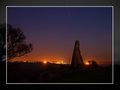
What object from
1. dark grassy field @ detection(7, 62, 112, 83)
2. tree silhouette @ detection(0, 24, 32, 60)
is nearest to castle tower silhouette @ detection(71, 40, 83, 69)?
dark grassy field @ detection(7, 62, 112, 83)

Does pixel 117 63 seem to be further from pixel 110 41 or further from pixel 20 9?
pixel 20 9

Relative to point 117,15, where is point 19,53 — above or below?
below

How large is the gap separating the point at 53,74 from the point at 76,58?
0.38 metres

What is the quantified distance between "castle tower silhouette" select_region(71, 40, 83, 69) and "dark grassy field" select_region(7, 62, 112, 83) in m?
0.07

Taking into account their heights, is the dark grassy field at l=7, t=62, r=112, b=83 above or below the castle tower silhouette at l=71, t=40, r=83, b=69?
below

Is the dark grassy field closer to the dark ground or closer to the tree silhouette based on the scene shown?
the dark ground

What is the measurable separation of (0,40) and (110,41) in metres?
1.50

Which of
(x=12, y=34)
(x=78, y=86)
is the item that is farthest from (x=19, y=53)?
(x=78, y=86)

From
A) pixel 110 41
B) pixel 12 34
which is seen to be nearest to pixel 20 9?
pixel 12 34

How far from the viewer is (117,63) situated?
4363mm

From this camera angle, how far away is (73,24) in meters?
4.41

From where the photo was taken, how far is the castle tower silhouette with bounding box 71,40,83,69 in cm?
436

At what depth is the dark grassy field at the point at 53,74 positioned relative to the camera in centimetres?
438

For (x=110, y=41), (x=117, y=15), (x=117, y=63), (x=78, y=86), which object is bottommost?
(x=78, y=86)
